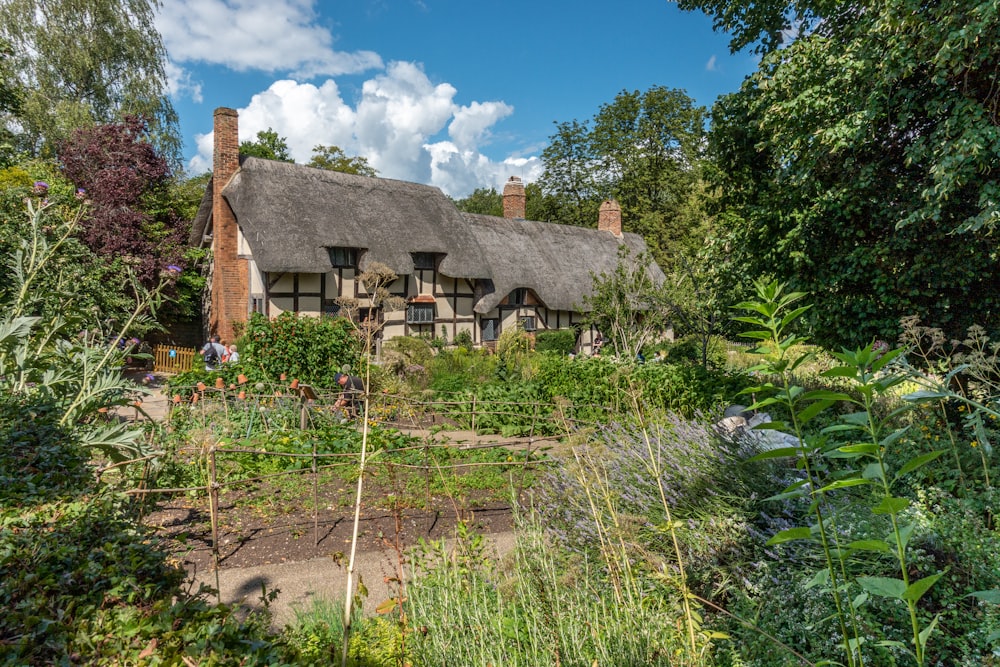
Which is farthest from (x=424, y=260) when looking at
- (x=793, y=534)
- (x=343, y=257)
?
(x=793, y=534)

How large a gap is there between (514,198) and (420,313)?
30.4 feet

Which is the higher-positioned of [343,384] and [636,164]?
[636,164]

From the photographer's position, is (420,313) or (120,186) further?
(420,313)

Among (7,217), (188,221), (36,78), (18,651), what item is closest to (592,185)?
(188,221)

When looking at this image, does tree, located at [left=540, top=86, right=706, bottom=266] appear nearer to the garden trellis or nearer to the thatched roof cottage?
the thatched roof cottage

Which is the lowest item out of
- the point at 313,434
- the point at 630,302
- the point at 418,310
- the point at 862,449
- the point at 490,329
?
the point at 313,434

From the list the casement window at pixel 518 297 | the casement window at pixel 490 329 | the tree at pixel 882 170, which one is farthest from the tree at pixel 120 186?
the tree at pixel 882 170

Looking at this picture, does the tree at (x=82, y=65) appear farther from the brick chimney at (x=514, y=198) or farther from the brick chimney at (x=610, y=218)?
the brick chimney at (x=610, y=218)

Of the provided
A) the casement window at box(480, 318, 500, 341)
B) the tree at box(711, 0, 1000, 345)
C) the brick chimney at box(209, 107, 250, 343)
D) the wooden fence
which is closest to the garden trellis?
the tree at box(711, 0, 1000, 345)

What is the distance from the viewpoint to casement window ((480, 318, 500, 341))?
19891 mm

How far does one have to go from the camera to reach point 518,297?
20844 millimetres

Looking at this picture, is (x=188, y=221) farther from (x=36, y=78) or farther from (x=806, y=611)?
(x=806, y=611)

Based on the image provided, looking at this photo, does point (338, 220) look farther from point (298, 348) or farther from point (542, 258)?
point (542, 258)

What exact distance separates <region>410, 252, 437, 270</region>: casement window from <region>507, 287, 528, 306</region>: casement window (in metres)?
3.39
